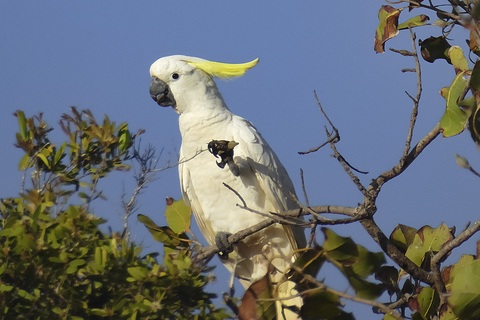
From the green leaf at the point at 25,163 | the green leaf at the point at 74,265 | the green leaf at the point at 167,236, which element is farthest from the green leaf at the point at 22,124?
the green leaf at the point at 74,265

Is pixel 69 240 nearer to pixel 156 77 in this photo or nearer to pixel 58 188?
pixel 58 188

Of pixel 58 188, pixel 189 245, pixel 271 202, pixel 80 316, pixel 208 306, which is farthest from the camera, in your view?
pixel 271 202

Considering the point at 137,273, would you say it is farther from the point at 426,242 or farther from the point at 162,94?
the point at 162,94

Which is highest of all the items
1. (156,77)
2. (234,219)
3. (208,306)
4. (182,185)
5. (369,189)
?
(156,77)

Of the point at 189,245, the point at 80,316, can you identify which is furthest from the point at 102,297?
the point at 189,245

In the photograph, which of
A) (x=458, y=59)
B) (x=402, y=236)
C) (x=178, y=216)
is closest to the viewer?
(x=458, y=59)

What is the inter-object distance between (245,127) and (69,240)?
66.2 inches

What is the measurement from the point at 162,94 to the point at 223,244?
993mm

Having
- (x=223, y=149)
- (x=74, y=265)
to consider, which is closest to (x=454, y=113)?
(x=74, y=265)

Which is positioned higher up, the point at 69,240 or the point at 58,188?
the point at 58,188

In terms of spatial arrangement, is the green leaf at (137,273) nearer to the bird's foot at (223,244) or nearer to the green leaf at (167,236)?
the green leaf at (167,236)

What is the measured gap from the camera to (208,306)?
8.13 feet

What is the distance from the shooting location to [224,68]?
410cm

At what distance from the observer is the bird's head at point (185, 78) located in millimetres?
4078
